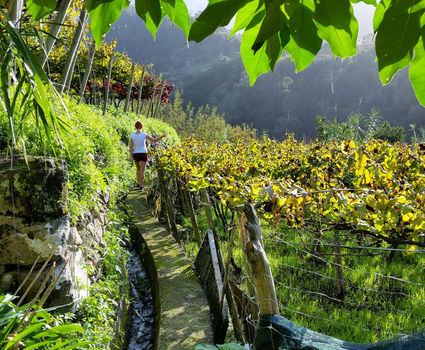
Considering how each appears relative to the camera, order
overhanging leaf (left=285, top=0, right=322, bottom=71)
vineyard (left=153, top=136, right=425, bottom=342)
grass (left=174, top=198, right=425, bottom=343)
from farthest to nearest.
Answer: grass (left=174, top=198, right=425, bottom=343) → vineyard (left=153, top=136, right=425, bottom=342) → overhanging leaf (left=285, top=0, right=322, bottom=71)

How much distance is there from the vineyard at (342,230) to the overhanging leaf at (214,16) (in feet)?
3.62

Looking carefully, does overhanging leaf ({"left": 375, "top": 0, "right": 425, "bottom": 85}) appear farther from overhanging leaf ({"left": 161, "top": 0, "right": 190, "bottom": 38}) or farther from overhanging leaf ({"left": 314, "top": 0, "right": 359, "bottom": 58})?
overhanging leaf ({"left": 161, "top": 0, "right": 190, "bottom": 38})

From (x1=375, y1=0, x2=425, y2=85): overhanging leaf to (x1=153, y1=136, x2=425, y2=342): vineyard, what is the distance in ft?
3.13

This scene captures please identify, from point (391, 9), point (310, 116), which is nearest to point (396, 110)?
point (310, 116)

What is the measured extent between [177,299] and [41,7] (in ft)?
10.8

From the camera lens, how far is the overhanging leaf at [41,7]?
73 centimetres

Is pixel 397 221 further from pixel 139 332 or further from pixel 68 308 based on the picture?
pixel 139 332

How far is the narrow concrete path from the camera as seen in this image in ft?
9.46

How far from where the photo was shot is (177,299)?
3533 mm

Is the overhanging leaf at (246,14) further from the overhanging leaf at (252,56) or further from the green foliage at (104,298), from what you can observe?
the green foliage at (104,298)

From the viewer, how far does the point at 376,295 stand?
157 inches

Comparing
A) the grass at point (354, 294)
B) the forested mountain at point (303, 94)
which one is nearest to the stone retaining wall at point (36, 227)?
the grass at point (354, 294)

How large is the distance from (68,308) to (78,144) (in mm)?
1748

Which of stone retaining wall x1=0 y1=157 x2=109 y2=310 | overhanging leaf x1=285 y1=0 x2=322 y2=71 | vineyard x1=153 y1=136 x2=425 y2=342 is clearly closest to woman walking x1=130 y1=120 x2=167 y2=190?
vineyard x1=153 y1=136 x2=425 y2=342
